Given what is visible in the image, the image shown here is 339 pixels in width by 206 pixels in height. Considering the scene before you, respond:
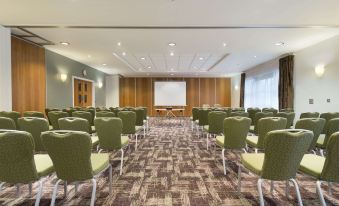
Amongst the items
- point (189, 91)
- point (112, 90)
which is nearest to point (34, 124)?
point (112, 90)

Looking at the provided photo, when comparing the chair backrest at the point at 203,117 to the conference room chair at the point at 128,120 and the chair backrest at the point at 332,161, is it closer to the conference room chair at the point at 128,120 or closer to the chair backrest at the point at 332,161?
the conference room chair at the point at 128,120

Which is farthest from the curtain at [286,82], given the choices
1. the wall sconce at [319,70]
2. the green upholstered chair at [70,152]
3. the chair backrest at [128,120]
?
the green upholstered chair at [70,152]

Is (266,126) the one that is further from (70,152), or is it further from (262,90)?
(262,90)

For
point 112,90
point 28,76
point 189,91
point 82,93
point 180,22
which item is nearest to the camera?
point 180,22

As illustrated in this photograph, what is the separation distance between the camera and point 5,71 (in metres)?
5.65

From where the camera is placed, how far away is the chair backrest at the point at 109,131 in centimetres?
369

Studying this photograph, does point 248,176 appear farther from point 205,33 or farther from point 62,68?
point 62,68

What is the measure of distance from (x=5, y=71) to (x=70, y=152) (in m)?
4.73

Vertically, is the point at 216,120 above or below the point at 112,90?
below

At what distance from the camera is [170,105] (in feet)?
58.9

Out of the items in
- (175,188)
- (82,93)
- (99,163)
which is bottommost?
(175,188)

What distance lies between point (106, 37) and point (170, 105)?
37.6 feet

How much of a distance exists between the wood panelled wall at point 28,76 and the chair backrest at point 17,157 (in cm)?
516

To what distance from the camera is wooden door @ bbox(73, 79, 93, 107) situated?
428 inches
